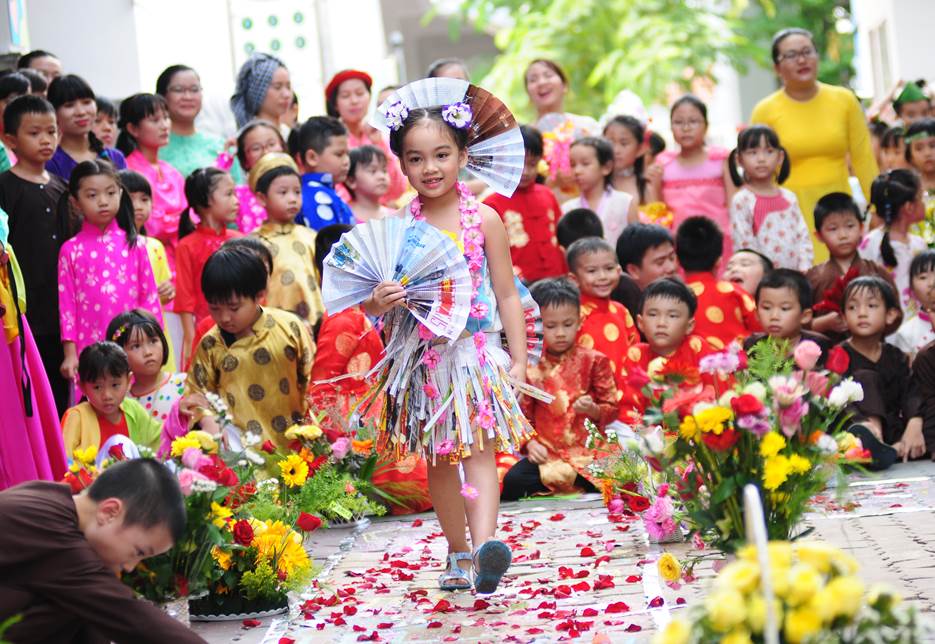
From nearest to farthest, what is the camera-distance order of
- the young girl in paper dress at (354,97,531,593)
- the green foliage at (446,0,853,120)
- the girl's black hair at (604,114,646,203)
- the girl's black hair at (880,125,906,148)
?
the young girl in paper dress at (354,97,531,593)
the girl's black hair at (604,114,646,203)
the girl's black hair at (880,125,906,148)
the green foliage at (446,0,853,120)

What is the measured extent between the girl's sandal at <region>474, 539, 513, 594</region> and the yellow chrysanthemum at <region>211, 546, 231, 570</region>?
85cm

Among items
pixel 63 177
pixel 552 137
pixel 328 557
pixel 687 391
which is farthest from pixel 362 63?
pixel 687 391

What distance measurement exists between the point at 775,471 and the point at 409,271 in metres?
1.60

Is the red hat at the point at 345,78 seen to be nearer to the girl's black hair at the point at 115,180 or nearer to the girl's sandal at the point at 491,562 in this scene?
the girl's black hair at the point at 115,180

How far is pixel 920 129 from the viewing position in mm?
9648

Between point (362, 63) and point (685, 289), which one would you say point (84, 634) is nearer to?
point (685, 289)

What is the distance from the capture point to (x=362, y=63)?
65.5ft

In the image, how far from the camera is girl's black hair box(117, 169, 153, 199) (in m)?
8.22

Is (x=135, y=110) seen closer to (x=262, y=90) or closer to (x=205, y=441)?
(x=262, y=90)

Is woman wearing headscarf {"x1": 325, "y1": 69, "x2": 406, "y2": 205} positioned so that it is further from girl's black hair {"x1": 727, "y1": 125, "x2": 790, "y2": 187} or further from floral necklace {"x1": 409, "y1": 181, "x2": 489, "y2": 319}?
floral necklace {"x1": 409, "y1": 181, "x2": 489, "y2": 319}

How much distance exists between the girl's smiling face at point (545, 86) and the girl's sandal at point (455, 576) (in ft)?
18.2

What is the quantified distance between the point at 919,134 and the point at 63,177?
5.35 m

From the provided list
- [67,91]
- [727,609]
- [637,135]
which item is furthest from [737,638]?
[637,135]

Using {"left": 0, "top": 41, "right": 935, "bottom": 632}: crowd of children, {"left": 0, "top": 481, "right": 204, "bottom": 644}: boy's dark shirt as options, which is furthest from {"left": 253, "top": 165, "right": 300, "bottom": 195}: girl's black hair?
{"left": 0, "top": 481, "right": 204, "bottom": 644}: boy's dark shirt
